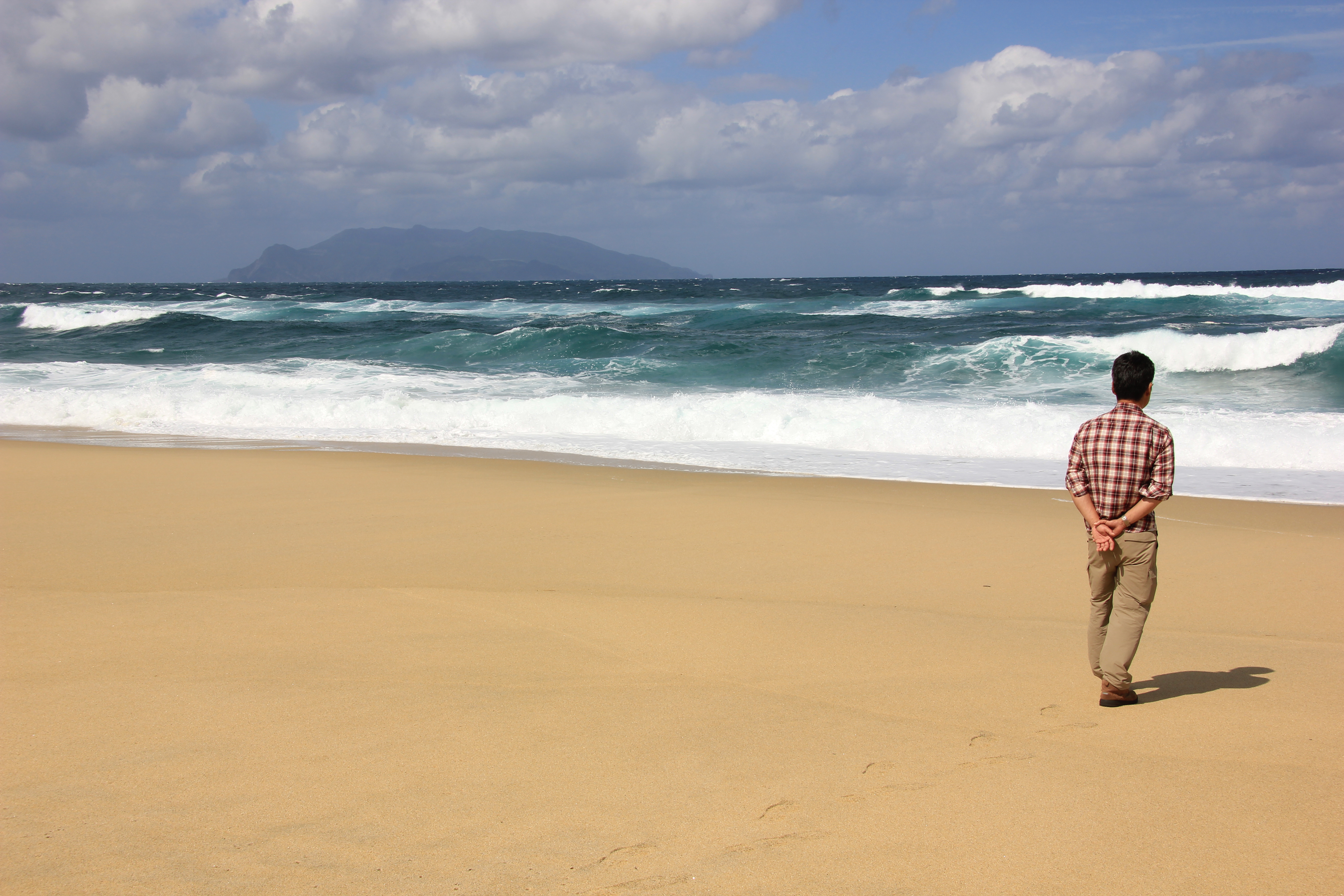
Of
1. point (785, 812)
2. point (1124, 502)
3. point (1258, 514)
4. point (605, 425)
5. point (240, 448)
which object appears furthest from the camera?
point (605, 425)

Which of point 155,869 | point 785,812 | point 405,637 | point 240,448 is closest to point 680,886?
point 785,812

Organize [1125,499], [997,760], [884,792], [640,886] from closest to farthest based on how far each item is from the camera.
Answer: [640,886] < [884,792] < [997,760] < [1125,499]

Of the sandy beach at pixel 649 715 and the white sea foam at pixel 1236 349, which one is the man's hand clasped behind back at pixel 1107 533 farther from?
the white sea foam at pixel 1236 349

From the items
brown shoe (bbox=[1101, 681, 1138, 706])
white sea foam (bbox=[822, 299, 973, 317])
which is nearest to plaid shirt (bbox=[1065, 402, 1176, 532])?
brown shoe (bbox=[1101, 681, 1138, 706])

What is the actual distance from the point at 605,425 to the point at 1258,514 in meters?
7.99

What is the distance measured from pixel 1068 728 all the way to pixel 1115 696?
314mm

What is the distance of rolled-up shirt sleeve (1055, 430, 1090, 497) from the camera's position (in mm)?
3289

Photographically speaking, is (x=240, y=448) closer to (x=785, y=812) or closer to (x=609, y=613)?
(x=609, y=613)

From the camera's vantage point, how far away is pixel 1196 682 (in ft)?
11.7

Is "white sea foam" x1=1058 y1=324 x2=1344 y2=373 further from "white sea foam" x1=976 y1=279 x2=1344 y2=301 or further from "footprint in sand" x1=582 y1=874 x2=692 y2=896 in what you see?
"white sea foam" x1=976 y1=279 x2=1344 y2=301

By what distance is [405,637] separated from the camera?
150 inches

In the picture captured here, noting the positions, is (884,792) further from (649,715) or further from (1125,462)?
(1125,462)

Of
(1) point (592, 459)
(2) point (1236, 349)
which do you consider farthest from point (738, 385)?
(2) point (1236, 349)

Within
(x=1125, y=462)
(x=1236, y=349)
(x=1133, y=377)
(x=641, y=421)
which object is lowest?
(x=641, y=421)
